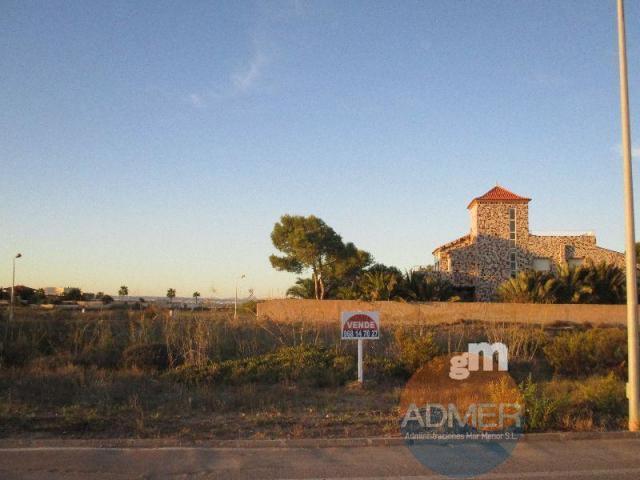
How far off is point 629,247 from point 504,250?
1190 inches

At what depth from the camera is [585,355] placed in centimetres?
1311

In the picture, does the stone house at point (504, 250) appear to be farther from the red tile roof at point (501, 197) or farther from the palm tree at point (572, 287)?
the palm tree at point (572, 287)

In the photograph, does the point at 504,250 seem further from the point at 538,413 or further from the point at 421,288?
the point at 538,413

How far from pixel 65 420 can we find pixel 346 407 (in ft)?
14.1

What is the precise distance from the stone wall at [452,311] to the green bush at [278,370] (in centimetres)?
1535

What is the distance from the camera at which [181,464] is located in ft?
20.5

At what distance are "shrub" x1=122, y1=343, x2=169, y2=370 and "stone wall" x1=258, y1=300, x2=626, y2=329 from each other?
611 inches

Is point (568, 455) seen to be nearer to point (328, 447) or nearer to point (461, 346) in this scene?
point (328, 447)

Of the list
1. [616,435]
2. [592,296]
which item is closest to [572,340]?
[616,435]

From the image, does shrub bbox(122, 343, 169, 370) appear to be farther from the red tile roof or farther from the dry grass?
the red tile roof

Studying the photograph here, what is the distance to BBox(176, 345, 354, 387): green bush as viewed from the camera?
1146 cm

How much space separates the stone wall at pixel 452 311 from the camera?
2838 cm

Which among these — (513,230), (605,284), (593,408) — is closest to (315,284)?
(513,230)

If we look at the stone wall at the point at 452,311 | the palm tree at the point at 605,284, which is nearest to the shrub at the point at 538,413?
the stone wall at the point at 452,311
